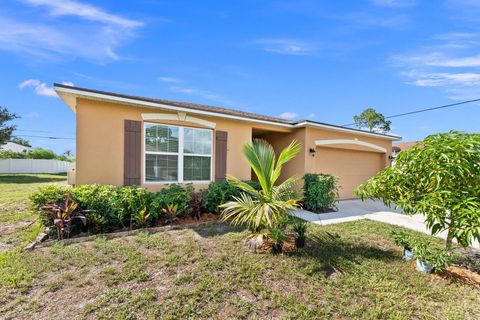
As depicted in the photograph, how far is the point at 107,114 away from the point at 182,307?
5519 mm

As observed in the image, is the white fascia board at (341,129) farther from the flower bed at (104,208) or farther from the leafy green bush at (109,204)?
the leafy green bush at (109,204)

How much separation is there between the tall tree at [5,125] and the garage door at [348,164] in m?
26.9

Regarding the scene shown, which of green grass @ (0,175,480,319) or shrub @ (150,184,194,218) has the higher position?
shrub @ (150,184,194,218)

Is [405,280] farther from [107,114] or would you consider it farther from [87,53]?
[87,53]

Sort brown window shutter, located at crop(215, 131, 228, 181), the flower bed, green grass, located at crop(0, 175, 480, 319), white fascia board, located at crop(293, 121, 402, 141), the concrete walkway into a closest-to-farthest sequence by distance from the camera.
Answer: green grass, located at crop(0, 175, 480, 319) → the flower bed → the concrete walkway → brown window shutter, located at crop(215, 131, 228, 181) → white fascia board, located at crop(293, 121, 402, 141)

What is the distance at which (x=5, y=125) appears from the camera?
777 inches

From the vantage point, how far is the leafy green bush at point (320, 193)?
26.0 feet

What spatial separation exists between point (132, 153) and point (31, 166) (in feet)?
91.8

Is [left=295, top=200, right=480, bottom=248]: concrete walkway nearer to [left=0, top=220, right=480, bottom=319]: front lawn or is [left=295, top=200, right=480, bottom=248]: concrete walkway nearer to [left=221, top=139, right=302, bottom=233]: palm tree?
[left=0, top=220, right=480, bottom=319]: front lawn

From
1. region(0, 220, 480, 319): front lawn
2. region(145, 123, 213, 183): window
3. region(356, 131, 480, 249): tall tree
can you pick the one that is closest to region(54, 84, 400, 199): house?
region(145, 123, 213, 183): window

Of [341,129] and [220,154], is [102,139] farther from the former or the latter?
[341,129]

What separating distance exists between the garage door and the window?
501 centimetres

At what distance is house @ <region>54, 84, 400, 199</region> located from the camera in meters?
5.82

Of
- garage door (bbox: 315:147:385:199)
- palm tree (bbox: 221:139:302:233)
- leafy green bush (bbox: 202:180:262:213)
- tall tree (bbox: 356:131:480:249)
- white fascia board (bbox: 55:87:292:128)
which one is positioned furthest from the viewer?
garage door (bbox: 315:147:385:199)
